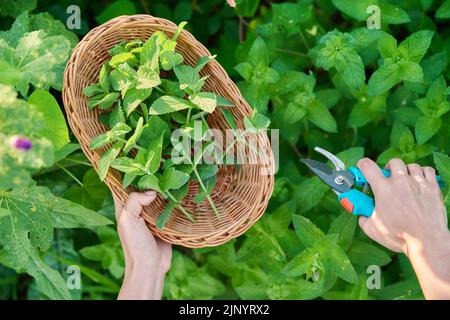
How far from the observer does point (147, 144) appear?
126cm

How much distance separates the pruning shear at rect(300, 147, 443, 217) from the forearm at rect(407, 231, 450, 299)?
11cm

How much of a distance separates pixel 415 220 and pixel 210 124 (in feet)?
1.51

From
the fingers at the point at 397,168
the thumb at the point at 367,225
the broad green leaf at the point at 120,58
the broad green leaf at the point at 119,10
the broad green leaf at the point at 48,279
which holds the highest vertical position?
the broad green leaf at the point at 120,58

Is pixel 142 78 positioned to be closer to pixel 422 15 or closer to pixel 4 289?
pixel 422 15

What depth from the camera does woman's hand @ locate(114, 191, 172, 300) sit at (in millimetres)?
1222

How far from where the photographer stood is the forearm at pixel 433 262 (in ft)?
3.62

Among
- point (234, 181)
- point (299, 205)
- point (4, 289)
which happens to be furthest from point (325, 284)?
point (4, 289)

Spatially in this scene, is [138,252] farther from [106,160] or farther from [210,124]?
[210,124]

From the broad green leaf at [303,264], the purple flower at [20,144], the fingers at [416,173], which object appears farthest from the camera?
the broad green leaf at [303,264]

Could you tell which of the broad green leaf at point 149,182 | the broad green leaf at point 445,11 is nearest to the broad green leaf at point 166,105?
the broad green leaf at point 149,182

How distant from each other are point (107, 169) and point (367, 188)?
48 cm

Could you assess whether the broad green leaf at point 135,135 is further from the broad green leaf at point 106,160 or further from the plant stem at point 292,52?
the plant stem at point 292,52

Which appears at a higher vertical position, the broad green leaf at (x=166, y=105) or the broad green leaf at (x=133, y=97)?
the broad green leaf at (x=133, y=97)

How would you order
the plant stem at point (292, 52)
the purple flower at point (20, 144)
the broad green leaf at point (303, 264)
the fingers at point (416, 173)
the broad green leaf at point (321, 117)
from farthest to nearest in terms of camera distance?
the plant stem at point (292, 52) < the broad green leaf at point (321, 117) < the broad green leaf at point (303, 264) < the fingers at point (416, 173) < the purple flower at point (20, 144)
